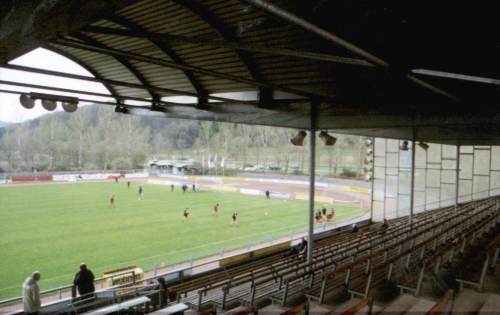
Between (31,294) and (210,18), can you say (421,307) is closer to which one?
(210,18)

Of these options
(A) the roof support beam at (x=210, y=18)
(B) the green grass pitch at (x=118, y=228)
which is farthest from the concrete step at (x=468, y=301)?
(B) the green grass pitch at (x=118, y=228)

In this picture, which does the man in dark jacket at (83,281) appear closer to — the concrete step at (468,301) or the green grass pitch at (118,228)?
the green grass pitch at (118,228)

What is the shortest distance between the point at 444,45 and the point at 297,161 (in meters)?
75.1

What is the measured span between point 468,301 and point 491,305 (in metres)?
0.32

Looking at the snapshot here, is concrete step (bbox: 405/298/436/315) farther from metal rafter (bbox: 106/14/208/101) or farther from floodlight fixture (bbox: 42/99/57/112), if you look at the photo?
floodlight fixture (bbox: 42/99/57/112)

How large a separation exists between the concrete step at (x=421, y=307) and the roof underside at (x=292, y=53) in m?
3.07

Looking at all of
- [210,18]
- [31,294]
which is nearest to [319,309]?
[210,18]

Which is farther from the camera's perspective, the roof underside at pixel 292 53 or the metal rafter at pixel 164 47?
the metal rafter at pixel 164 47

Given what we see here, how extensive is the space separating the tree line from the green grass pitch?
94.5 feet

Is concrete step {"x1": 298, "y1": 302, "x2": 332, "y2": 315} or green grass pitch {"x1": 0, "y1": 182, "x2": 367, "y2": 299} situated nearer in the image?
concrete step {"x1": 298, "y1": 302, "x2": 332, "y2": 315}

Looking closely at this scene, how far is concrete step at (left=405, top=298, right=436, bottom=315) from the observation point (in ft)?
16.2

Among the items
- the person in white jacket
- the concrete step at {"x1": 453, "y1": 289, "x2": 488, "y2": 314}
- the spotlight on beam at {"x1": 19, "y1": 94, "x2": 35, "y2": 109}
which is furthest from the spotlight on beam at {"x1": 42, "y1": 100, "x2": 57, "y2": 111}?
the concrete step at {"x1": 453, "y1": 289, "x2": 488, "y2": 314}

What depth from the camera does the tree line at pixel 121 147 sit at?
68.1 m

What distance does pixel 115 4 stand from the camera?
7.30 feet
